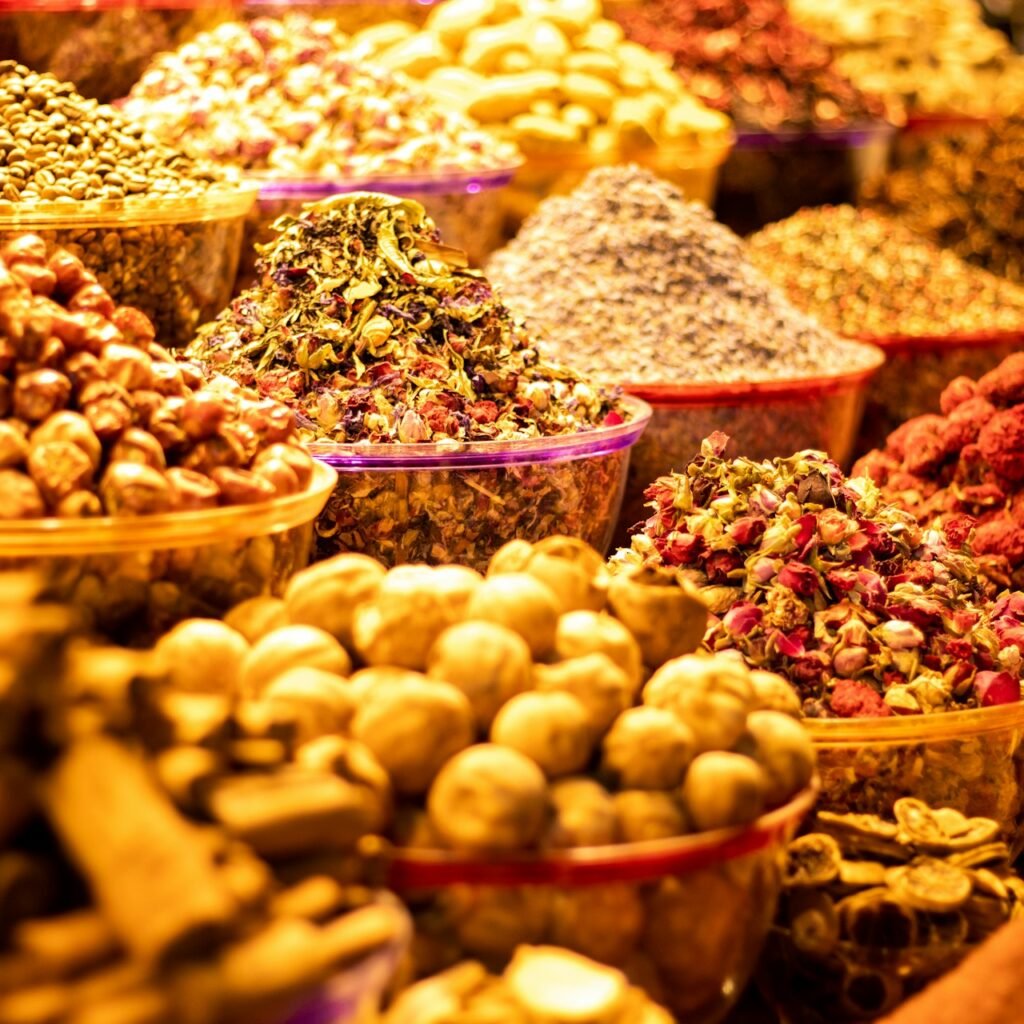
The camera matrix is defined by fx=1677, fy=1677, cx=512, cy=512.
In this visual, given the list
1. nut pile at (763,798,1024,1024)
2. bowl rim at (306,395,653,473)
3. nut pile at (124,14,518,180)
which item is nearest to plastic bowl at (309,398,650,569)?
bowl rim at (306,395,653,473)

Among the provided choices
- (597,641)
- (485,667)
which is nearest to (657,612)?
(597,641)

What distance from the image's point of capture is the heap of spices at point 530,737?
1152 millimetres

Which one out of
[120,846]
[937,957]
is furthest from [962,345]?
[120,846]

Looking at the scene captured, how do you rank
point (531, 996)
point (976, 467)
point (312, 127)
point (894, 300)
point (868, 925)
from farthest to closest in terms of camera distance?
point (894, 300)
point (312, 127)
point (976, 467)
point (868, 925)
point (531, 996)

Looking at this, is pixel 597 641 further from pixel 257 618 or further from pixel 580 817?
pixel 257 618

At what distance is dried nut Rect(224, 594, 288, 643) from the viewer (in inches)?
54.4

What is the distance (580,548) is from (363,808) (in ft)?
1.40

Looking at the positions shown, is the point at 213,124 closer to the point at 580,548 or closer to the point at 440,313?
the point at 440,313

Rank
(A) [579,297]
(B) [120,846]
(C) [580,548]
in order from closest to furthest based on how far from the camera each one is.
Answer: (B) [120,846] < (C) [580,548] < (A) [579,297]

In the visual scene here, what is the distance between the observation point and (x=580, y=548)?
141 cm

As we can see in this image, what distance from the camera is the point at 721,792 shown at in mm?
1201

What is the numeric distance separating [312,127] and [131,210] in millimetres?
782

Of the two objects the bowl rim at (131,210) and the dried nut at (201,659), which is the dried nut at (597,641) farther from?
the bowl rim at (131,210)

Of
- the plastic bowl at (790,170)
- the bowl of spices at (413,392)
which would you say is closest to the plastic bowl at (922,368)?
the plastic bowl at (790,170)
